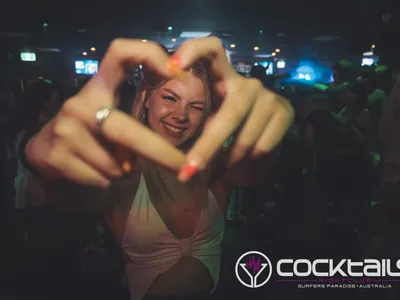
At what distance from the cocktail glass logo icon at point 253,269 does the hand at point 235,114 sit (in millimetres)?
420

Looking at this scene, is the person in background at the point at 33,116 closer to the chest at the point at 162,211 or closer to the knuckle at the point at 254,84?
the chest at the point at 162,211

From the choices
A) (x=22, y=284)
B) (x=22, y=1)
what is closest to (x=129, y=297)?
(x=22, y=284)

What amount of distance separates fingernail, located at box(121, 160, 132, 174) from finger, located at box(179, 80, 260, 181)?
178 millimetres

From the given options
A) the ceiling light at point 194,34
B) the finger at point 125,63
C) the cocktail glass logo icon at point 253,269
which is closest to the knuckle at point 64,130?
the finger at point 125,63

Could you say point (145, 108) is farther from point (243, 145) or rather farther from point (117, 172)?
point (243, 145)

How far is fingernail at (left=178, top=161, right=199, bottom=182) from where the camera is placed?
1587 millimetres

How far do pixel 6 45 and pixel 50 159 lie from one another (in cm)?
50

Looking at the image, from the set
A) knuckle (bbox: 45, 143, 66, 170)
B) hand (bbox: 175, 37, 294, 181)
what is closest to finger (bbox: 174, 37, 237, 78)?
hand (bbox: 175, 37, 294, 181)

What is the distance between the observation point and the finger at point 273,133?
1.71 m

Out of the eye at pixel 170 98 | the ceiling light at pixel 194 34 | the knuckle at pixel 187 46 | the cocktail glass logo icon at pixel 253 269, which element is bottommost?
Answer: the cocktail glass logo icon at pixel 253 269

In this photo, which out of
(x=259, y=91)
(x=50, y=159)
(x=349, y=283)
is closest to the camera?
(x=50, y=159)

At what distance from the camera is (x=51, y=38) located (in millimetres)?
1722

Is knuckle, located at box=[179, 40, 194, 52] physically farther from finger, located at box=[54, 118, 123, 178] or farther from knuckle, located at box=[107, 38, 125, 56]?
finger, located at box=[54, 118, 123, 178]

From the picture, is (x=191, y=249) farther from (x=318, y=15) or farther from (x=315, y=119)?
(x=318, y=15)
